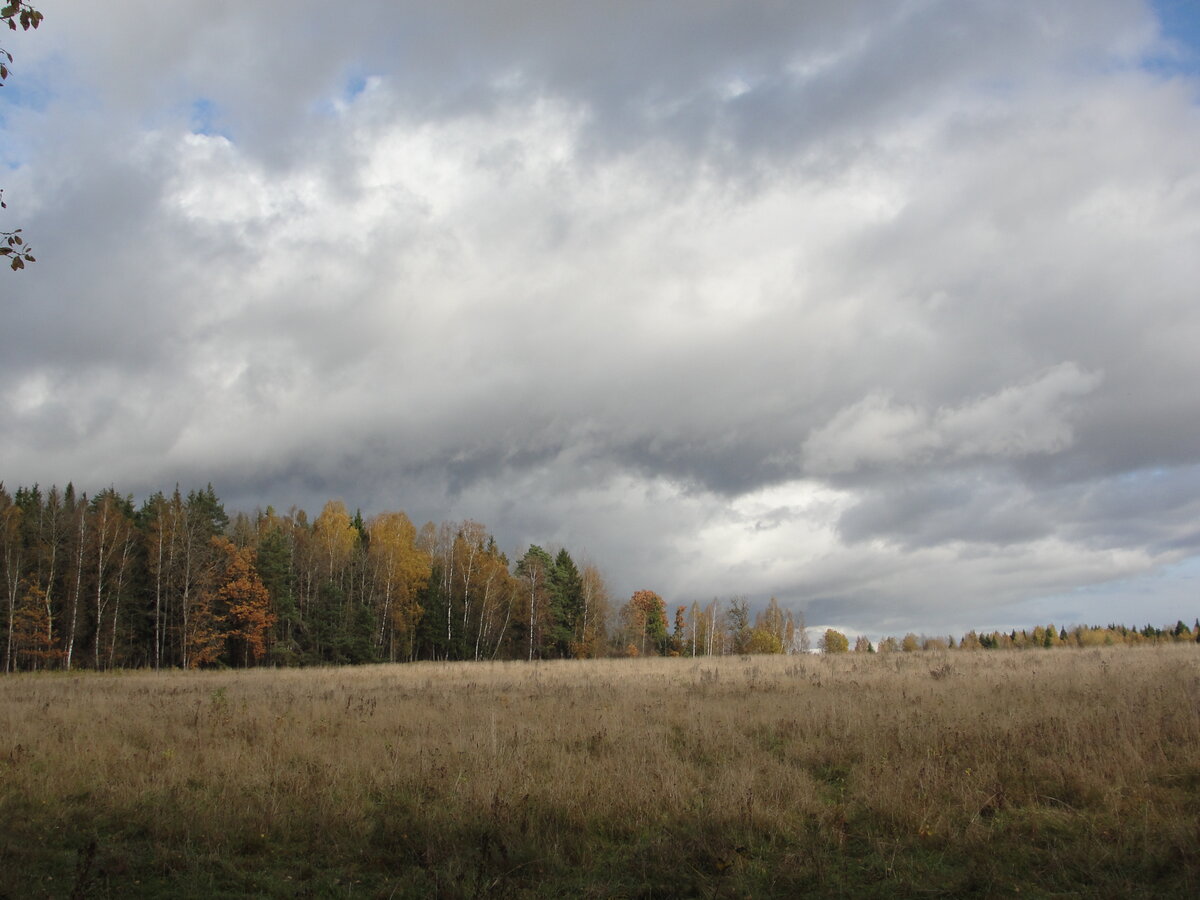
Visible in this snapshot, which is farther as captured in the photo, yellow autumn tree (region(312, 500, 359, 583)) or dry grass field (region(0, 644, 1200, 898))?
yellow autumn tree (region(312, 500, 359, 583))

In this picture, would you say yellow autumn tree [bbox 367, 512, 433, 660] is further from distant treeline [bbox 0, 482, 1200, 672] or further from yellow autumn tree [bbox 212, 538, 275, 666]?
yellow autumn tree [bbox 212, 538, 275, 666]

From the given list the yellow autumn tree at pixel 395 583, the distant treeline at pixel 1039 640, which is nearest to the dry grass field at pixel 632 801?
the distant treeline at pixel 1039 640

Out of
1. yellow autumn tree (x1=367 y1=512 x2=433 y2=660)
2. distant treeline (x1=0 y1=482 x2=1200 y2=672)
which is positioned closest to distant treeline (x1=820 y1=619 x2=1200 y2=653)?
distant treeline (x1=0 y1=482 x2=1200 y2=672)

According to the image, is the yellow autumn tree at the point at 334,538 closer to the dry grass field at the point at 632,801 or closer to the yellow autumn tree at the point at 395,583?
the yellow autumn tree at the point at 395,583

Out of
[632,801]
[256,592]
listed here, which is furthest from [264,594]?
[632,801]

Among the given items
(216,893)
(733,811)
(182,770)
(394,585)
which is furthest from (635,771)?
(394,585)

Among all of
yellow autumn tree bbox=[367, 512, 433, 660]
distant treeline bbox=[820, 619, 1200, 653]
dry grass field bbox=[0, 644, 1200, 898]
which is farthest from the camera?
yellow autumn tree bbox=[367, 512, 433, 660]

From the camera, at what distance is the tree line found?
5141cm

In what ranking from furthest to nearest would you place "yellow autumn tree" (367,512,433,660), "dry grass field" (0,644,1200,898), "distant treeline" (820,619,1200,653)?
"yellow autumn tree" (367,512,433,660), "distant treeline" (820,619,1200,653), "dry grass field" (0,644,1200,898)

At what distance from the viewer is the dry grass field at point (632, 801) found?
23.1ft

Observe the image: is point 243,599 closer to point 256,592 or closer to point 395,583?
point 256,592

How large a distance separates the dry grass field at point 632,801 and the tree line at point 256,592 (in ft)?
138

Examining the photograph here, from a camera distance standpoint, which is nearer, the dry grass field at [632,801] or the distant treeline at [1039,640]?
the dry grass field at [632,801]

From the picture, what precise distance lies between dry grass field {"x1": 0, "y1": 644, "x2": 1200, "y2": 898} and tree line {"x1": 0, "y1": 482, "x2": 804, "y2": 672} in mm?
42123
